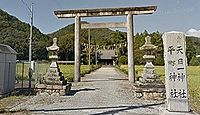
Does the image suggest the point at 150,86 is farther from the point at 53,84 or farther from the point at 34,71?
the point at 34,71

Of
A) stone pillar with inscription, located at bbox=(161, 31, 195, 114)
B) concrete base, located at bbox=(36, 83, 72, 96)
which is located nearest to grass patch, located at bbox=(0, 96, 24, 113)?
concrete base, located at bbox=(36, 83, 72, 96)

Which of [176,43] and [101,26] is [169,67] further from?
[101,26]

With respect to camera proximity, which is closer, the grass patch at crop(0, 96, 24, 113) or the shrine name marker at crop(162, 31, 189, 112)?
the shrine name marker at crop(162, 31, 189, 112)

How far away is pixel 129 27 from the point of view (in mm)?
15742

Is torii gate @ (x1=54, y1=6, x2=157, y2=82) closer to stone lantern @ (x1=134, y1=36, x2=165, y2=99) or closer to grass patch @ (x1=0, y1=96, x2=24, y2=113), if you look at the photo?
stone lantern @ (x1=134, y1=36, x2=165, y2=99)

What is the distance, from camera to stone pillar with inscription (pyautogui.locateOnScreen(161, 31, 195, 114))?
220 inches

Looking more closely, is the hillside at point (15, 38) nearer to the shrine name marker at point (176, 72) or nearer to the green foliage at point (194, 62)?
the green foliage at point (194, 62)

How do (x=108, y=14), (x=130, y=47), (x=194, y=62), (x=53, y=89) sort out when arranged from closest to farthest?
(x=53, y=89) → (x=130, y=47) → (x=108, y=14) → (x=194, y=62)

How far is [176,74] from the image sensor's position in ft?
18.8

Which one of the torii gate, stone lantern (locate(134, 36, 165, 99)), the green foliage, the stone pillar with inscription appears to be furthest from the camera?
the green foliage

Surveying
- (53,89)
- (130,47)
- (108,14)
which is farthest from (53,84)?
(108,14)

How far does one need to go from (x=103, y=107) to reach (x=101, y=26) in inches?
368

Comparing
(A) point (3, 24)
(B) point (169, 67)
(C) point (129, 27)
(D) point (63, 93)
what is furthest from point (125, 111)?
(A) point (3, 24)

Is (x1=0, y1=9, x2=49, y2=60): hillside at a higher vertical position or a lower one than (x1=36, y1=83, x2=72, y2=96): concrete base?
higher
